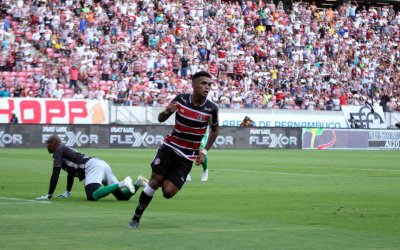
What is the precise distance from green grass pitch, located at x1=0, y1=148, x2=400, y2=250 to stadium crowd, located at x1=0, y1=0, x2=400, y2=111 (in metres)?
22.2

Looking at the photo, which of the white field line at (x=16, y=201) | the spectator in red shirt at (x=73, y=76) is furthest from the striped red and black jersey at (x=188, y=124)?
the spectator in red shirt at (x=73, y=76)

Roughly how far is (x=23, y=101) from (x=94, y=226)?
112ft

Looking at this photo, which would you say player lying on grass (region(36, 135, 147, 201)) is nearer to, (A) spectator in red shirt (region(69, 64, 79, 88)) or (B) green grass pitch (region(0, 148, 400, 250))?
(B) green grass pitch (region(0, 148, 400, 250))

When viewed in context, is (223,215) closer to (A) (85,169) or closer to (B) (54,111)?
(A) (85,169)

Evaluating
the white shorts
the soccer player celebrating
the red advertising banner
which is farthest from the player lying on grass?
the red advertising banner

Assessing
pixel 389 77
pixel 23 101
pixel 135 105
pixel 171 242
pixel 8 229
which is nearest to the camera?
pixel 171 242

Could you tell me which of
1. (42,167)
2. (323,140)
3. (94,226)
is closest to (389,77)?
(323,140)

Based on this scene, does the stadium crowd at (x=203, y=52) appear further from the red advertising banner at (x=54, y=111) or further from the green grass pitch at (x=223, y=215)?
the green grass pitch at (x=223, y=215)

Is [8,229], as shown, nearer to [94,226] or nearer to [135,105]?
[94,226]

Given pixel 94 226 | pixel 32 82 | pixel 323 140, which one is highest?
pixel 94 226

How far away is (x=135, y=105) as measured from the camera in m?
49.4

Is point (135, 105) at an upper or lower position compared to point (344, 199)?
lower

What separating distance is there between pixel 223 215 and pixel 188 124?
2384 mm

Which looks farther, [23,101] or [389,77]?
[389,77]
